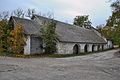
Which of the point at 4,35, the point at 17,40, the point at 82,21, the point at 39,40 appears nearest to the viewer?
the point at 17,40

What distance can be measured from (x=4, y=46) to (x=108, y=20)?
17.3 meters

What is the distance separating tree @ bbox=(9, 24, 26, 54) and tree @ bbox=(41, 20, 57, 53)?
12.9 feet

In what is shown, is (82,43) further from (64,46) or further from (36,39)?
(36,39)

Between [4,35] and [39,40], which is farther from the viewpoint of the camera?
[39,40]

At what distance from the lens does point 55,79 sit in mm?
12961

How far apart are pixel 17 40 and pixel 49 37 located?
17.9 ft

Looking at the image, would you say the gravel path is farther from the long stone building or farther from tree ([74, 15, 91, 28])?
tree ([74, 15, 91, 28])

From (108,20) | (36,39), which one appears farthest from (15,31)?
(108,20)

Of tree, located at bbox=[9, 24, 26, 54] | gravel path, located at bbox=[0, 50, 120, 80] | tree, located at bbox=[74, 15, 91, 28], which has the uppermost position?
tree, located at bbox=[74, 15, 91, 28]

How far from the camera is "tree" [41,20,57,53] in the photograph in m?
38.1

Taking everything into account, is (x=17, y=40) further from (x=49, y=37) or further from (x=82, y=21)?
(x=82, y=21)

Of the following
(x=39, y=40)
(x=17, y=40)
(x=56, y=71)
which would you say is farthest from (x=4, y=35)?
(x=56, y=71)

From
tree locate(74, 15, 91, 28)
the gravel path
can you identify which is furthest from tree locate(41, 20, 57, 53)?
tree locate(74, 15, 91, 28)

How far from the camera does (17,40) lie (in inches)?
1398
